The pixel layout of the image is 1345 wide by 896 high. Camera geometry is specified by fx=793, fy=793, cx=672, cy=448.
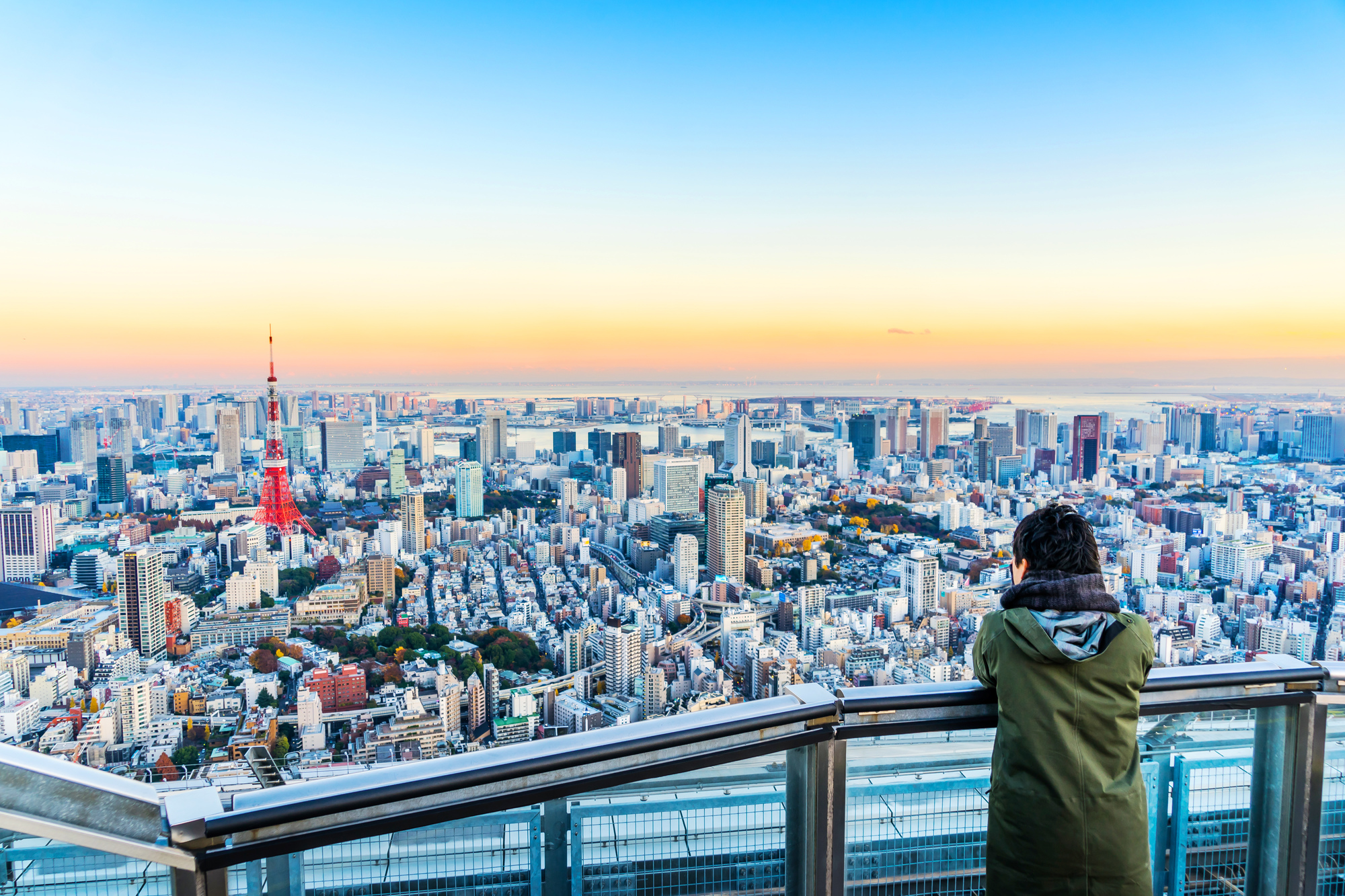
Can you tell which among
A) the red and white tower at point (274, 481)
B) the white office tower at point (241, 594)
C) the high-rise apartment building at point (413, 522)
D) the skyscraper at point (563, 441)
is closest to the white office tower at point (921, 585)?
the high-rise apartment building at point (413, 522)

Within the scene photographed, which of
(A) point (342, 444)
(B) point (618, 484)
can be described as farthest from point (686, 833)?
(A) point (342, 444)

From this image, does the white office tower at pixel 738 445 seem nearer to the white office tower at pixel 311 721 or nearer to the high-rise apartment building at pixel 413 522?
the high-rise apartment building at pixel 413 522

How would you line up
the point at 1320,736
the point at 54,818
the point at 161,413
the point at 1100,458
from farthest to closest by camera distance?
the point at 161,413, the point at 1100,458, the point at 1320,736, the point at 54,818

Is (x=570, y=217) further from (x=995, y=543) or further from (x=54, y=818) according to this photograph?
(x=54, y=818)

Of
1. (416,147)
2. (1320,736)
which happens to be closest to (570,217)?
(416,147)

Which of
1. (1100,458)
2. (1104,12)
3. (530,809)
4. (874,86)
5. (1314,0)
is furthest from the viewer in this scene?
(1100,458)

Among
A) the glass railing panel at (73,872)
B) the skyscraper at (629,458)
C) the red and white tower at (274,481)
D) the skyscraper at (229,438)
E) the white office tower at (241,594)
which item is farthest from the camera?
the skyscraper at (629,458)

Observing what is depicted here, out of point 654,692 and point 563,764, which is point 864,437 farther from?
point 563,764
